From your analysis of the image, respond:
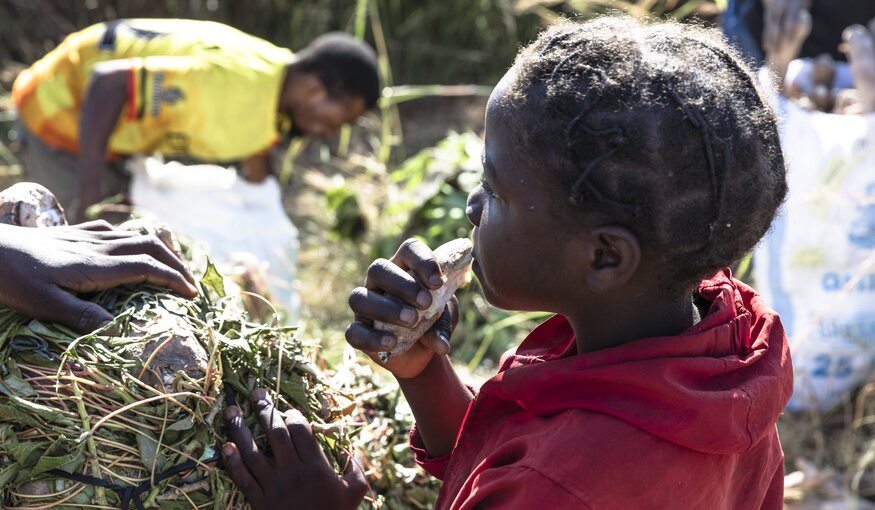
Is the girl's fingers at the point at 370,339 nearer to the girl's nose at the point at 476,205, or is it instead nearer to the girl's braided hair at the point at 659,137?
the girl's nose at the point at 476,205

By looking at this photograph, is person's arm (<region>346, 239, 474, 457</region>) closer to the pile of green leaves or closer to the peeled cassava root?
the peeled cassava root

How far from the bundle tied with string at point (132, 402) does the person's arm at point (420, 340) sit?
0.17 metres

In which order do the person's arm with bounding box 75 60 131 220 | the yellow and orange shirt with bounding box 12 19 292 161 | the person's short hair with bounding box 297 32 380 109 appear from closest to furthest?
1. the person's arm with bounding box 75 60 131 220
2. the yellow and orange shirt with bounding box 12 19 292 161
3. the person's short hair with bounding box 297 32 380 109

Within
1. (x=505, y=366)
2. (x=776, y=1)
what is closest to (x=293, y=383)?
(x=505, y=366)

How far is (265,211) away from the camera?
445 centimetres

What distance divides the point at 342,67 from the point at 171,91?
80cm

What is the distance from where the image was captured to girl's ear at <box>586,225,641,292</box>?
1345mm

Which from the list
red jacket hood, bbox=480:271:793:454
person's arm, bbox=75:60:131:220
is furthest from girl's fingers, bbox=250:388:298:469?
person's arm, bbox=75:60:131:220

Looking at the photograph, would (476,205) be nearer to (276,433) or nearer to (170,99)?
(276,433)

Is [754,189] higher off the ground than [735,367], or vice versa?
[754,189]

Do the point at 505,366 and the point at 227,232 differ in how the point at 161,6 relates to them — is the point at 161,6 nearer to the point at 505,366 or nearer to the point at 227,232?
the point at 227,232

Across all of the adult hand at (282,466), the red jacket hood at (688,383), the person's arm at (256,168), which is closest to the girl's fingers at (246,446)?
the adult hand at (282,466)

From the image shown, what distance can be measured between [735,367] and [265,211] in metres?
3.29

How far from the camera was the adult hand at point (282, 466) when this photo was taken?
62.0 inches
